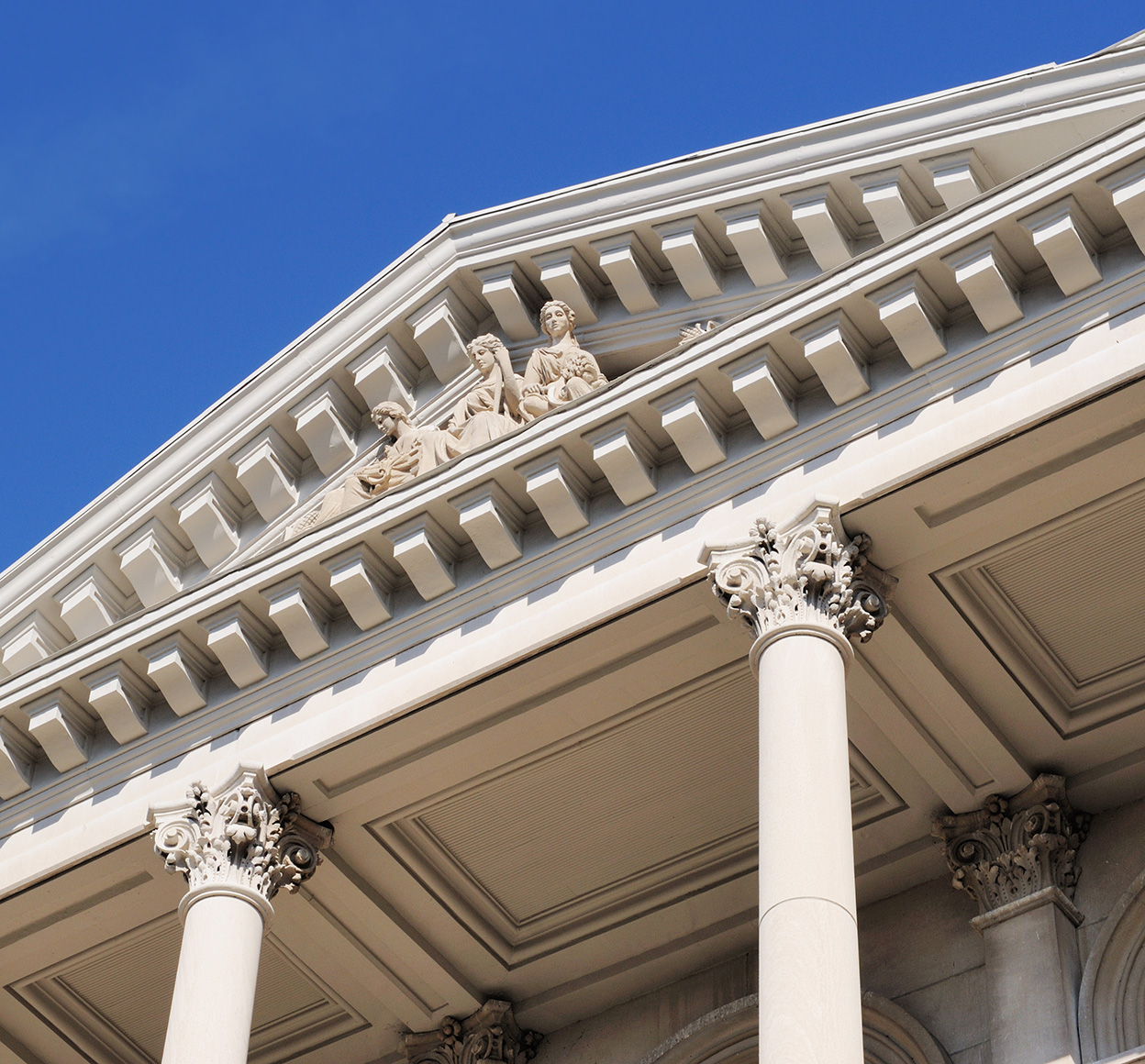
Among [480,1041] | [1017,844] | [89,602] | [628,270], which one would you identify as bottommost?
[480,1041]

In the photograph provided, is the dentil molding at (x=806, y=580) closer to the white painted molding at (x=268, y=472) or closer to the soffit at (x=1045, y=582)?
the soffit at (x=1045, y=582)

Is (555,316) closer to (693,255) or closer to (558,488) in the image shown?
(693,255)

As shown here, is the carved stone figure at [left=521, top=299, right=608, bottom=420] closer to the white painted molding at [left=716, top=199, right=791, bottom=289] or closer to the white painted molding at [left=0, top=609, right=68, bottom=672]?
the white painted molding at [left=716, top=199, right=791, bottom=289]

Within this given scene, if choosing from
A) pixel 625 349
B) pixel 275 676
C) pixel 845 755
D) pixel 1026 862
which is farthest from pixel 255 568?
pixel 1026 862

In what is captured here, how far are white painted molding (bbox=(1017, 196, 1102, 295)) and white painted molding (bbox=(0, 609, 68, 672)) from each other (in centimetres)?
861

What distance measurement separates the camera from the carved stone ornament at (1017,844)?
14727 millimetres

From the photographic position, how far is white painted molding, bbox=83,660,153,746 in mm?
15727

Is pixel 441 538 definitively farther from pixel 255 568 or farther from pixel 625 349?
pixel 625 349

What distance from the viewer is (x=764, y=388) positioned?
13.9 m

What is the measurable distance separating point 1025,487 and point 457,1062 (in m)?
6.46

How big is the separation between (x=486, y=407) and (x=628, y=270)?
146 centimetres

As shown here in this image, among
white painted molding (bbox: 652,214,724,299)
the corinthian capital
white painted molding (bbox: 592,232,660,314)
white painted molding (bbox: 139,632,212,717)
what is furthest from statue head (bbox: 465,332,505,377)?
the corinthian capital

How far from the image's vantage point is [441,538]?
14.9 metres

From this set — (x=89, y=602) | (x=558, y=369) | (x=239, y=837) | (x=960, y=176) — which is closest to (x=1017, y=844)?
(x=960, y=176)
